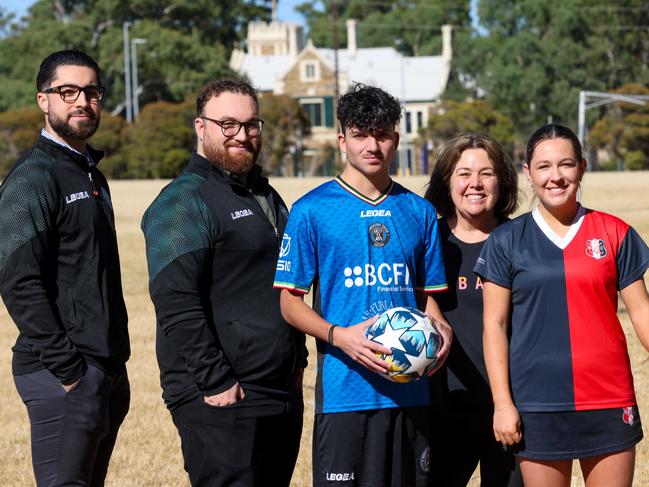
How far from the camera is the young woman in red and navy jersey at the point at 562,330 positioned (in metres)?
4.64

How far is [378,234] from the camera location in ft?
15.7

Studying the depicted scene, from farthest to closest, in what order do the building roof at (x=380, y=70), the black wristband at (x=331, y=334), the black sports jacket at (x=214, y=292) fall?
the building roof at (x=380, y=70)
the black sports jacket at (x=214, y=292)
the black wristband at (x=331, y=334)

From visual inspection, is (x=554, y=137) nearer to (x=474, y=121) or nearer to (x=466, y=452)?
(x=466, y=452)

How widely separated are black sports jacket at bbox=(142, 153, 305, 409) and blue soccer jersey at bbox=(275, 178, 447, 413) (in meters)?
0.26

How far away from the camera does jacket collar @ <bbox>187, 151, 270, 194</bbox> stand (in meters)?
5.16

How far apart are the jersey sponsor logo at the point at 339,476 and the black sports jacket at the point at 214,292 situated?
0.49 metres

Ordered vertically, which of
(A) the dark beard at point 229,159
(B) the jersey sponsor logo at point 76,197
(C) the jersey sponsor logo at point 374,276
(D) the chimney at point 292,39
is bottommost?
(C) the jersey sponsor logo at point 374,276

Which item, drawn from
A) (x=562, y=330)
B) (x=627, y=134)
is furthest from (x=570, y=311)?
(x=627, y=134)

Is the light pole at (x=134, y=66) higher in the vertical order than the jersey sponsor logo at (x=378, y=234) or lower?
higher

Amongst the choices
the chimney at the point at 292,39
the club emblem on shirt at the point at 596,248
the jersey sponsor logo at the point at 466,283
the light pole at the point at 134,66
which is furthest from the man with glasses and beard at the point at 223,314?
the chimney at the point at 292,39

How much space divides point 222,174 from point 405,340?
1.19 m

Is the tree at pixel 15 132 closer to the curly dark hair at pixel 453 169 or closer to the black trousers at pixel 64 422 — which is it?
the curly dark hair at pixel 453 169

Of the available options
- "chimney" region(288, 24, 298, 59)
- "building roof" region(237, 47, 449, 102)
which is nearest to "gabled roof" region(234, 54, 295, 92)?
"building roof" region(237, 47, 449, 102)

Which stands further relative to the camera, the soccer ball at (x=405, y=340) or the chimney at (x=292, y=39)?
the chimney at (x=292, y=39)
